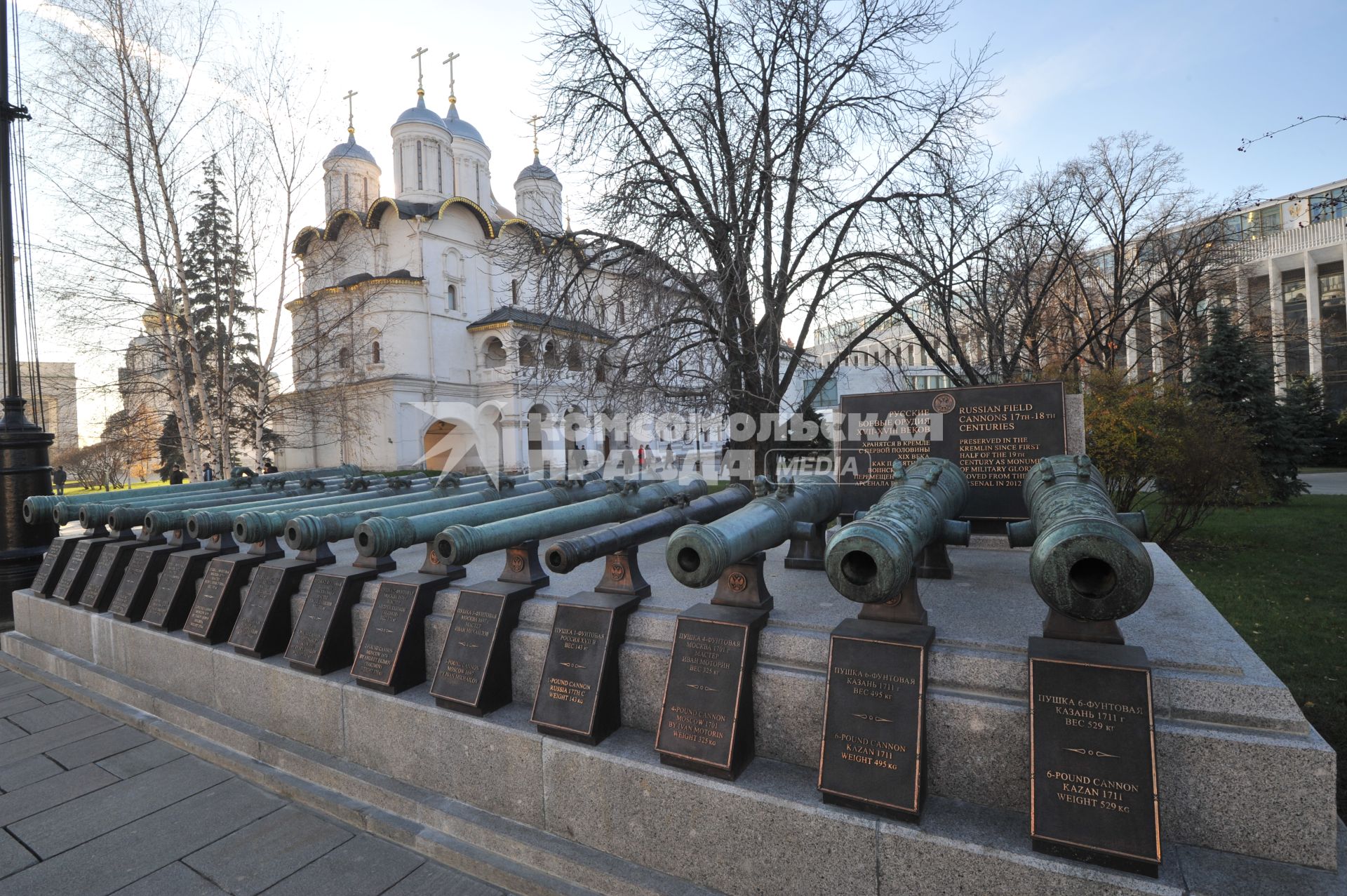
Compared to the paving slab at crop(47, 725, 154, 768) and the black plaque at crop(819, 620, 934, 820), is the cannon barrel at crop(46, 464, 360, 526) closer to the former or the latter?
the paving slab at crop(47, 725, 154, 768)

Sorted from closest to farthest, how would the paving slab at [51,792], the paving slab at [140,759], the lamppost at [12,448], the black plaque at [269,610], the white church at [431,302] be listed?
1. the paving slab at [51,792]
2. the paving slab at [140,759]
3. the black plaque at [269,610]
4. the lamppost at [12,448]
5. the white church at [431,302]

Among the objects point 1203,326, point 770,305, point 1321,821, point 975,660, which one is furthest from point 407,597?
point 1203,326

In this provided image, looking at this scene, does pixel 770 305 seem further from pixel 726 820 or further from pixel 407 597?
pixel 726 820

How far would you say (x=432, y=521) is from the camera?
4.09m

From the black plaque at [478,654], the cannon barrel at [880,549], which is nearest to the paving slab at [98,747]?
the black plaque at [478,654]

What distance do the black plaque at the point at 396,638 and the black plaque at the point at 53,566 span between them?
4.38 metres

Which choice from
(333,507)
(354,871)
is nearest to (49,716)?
(333,507)

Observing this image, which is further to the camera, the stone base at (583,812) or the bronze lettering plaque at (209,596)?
the bronze lettering plaque at (209,596)

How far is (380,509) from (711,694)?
291cm

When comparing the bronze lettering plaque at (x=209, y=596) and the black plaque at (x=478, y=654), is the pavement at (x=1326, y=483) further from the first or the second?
the bronze lettering plaque at (x=209, y=596)

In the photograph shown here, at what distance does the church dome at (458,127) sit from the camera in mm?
39094

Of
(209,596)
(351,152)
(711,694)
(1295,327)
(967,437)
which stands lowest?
(711,694)

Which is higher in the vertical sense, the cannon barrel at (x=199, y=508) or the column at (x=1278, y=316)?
the column at (x=1278, y=316)

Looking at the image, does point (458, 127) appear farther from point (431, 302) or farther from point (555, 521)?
point (555, 521)
